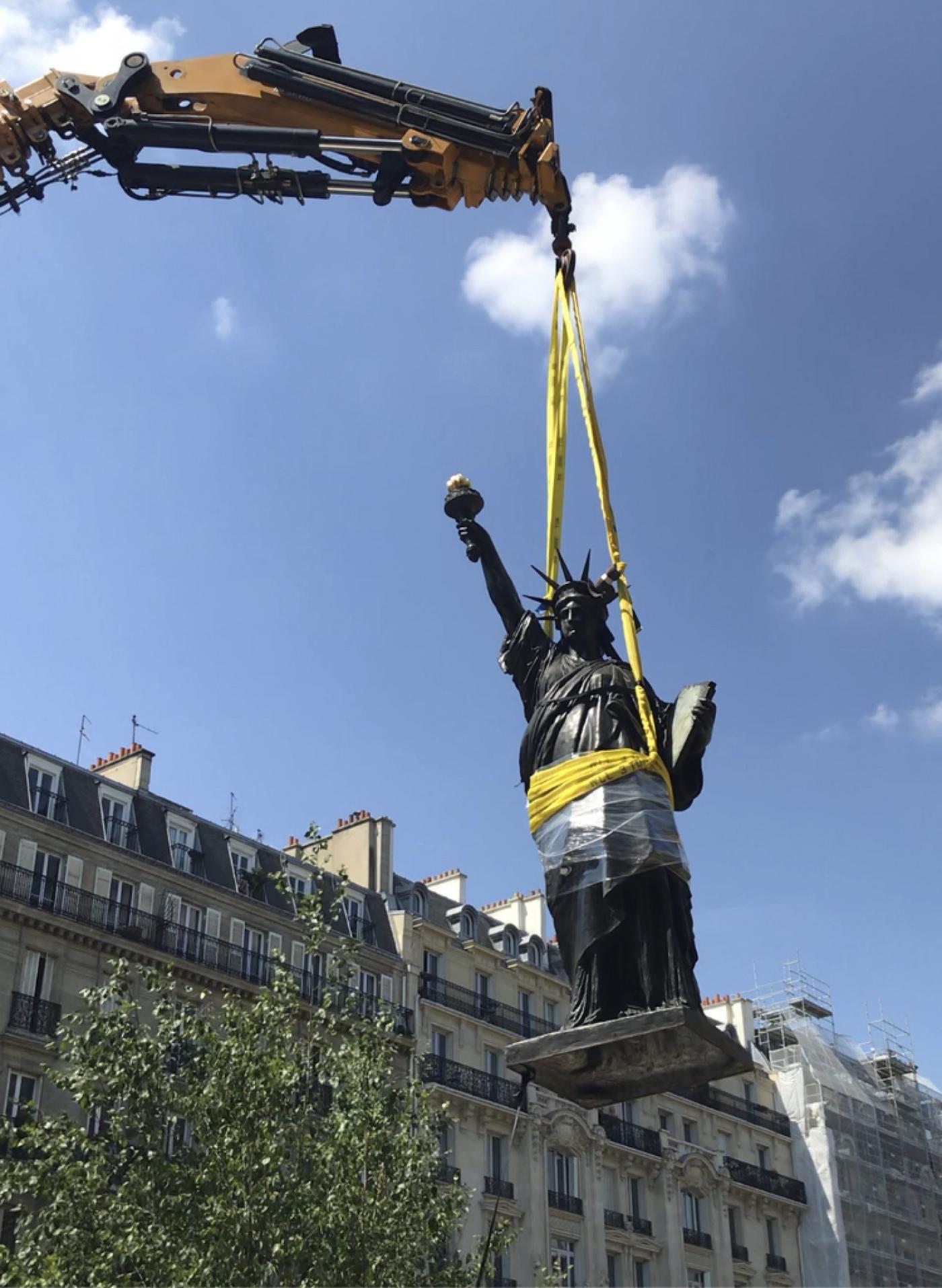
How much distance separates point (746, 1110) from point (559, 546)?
46.9 metres

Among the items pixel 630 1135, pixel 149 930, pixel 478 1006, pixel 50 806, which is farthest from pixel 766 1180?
pixel 50 806

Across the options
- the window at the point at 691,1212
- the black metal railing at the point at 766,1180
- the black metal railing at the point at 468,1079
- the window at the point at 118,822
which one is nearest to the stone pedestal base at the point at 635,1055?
the window at the point at 118,822

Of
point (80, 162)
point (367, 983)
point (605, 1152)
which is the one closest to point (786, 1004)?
point (605, 1152)

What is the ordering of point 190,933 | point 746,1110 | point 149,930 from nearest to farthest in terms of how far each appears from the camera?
point 149,930 → point 190,933 → point 746,1110

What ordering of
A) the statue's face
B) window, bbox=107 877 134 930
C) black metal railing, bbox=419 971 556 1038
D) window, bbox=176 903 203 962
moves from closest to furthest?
the statue's face
window, bbox=107 877 134 930
window, bbox=176 903 203 962
black metal railing, bbox=419 971 556 1038

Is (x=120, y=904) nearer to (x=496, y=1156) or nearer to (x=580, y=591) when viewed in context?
(x=496, y=1156)

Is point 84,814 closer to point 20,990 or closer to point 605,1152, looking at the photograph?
point 20,990

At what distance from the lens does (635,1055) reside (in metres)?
8.61

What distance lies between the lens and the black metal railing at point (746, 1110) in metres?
52.0

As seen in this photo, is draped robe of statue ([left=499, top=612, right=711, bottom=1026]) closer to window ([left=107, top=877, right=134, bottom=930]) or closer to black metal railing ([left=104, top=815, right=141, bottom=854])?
window ([left=107, top=877, right=134, bottom=930])

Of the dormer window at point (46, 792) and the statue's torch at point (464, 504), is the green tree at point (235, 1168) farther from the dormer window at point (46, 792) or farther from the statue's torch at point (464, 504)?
the dormer window at point (46, 792)

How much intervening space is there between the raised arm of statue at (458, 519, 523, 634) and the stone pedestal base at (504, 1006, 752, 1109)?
124 inches

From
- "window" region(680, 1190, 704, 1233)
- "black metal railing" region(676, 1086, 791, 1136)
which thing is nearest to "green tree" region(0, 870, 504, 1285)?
"window" region(680, 1190, 704, 1233)

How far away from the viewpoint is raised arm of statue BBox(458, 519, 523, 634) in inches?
428
